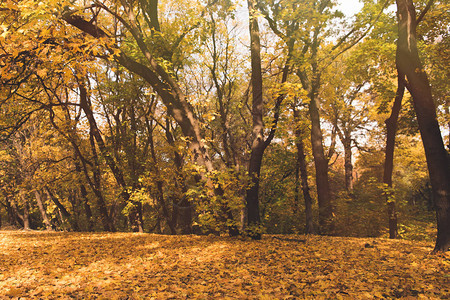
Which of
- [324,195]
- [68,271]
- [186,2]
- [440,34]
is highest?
[186,2]

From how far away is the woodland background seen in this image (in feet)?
20.6

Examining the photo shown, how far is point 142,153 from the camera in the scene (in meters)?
13.8

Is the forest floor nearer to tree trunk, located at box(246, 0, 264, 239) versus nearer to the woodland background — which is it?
tree trunk, located at box(246, 0, 264, 239)

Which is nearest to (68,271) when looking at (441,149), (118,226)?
(441,149)

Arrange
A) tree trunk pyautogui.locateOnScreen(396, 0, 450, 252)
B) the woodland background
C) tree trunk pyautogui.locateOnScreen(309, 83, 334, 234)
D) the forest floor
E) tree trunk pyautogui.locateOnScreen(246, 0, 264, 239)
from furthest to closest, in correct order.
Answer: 1. tree trunk pyautogui.locateOnScreen(309, 83, 334, 234)
2. tree trunk pyautogui.locateOnScreen(246, 0, 264, 239)
3. the woodland background
4. tree trunk pyautogui.locateOnScreen(396, 0, 450, 252)
5. the forest floor

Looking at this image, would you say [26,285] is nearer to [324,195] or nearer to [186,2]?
[324,195]

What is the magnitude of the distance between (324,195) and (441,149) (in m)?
5.64

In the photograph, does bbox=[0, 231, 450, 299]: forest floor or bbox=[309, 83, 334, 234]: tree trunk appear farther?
bbox=[309, 83, 334, 234]: tree trunk

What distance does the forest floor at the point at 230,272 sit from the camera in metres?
3.66

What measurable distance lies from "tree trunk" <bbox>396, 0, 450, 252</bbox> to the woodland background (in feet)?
4.23

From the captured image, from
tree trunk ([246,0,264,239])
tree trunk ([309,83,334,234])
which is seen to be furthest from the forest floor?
tree trunk ([309,83,334,234])

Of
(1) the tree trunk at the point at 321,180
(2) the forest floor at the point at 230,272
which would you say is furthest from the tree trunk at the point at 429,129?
(1) the tree trunk at the point at 321,180

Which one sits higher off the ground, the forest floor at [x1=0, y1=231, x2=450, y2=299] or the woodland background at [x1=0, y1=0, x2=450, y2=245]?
the woodland background at [x1=0, y1=0, x2=450, y2=245]

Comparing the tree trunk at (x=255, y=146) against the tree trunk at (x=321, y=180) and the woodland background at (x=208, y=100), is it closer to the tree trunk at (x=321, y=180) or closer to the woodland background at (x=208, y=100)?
the woodland background at (x=208, y=100)
